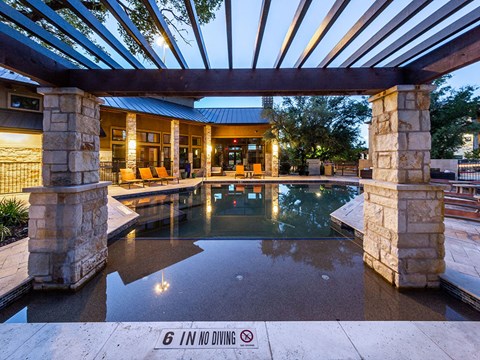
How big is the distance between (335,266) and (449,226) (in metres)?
3.54

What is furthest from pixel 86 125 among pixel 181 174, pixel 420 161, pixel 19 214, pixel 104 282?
pixel 181 174

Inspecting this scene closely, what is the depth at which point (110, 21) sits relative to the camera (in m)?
5.36

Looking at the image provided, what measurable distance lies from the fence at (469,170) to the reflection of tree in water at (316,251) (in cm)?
960

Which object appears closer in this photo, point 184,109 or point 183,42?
point 183,42

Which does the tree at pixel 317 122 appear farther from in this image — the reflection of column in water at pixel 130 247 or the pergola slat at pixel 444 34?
the pergola slat at pixel 444 34

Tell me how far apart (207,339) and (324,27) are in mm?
3347

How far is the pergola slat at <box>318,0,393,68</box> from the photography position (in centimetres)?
212

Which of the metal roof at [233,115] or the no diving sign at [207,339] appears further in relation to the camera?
the metal roof at [233,115]

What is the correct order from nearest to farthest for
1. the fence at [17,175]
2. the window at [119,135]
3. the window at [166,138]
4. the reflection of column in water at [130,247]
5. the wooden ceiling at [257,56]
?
the wooden ceiling at [257,56], the reflection of column in water at [130,247], the fence at [17,175], the window at [119,135], the window at [166,138]

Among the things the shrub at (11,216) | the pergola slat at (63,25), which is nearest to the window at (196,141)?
the shrub at (11,216)

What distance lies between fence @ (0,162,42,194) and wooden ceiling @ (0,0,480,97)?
366 inches

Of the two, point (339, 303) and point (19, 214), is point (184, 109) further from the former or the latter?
point (339, 303)

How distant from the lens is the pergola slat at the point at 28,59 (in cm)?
230

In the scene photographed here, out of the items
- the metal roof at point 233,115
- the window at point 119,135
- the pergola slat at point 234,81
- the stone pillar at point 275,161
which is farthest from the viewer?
the metal roof at point 233,115
